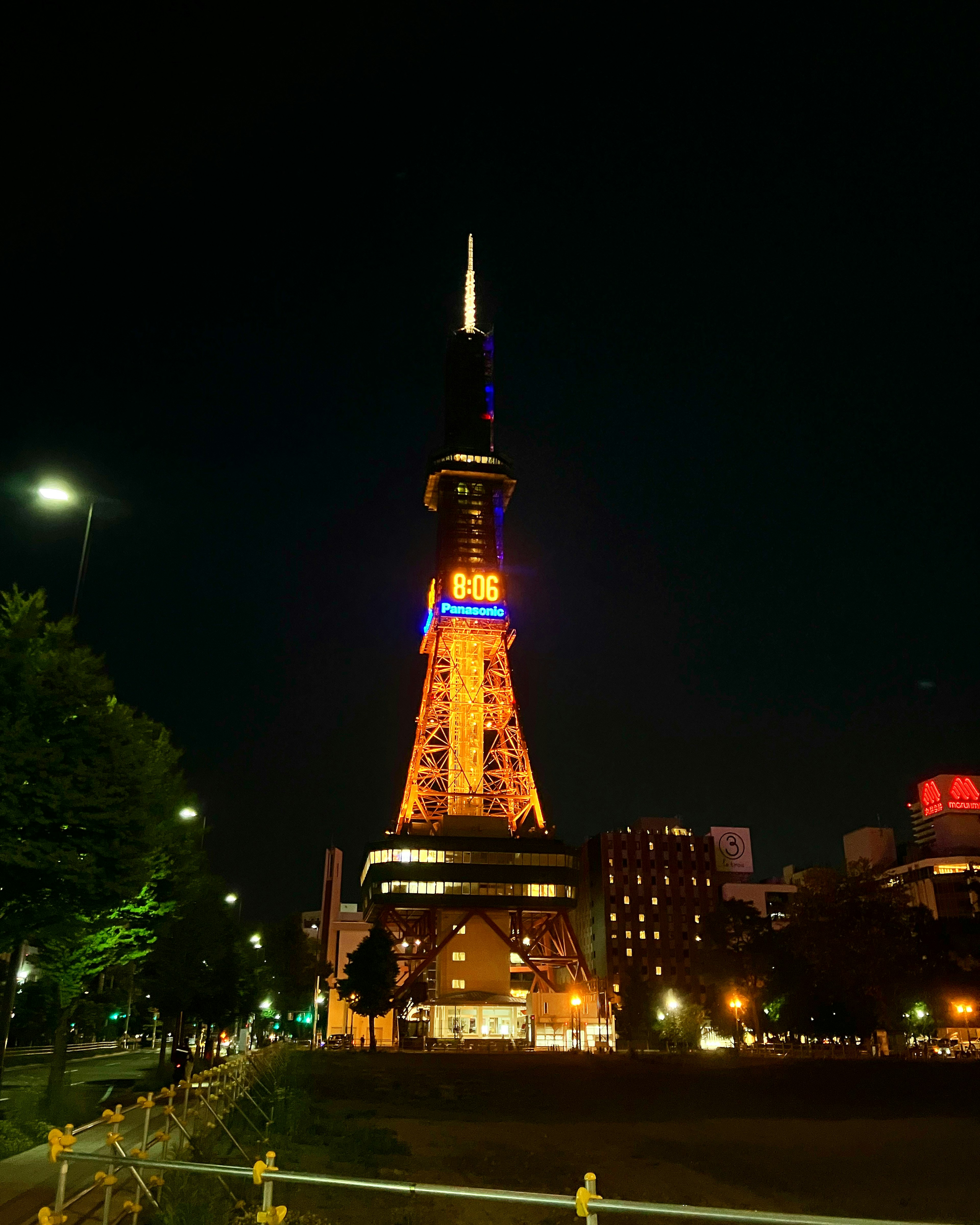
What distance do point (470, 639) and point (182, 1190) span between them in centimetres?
11280

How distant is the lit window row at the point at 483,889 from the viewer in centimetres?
11031

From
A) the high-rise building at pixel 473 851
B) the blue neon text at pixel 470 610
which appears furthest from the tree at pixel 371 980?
the blue neon text at pixel 470 610

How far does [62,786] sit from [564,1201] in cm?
1748

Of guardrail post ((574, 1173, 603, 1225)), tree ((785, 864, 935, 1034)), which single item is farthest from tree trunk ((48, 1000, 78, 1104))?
tree ((785, 864, 935, 1034))

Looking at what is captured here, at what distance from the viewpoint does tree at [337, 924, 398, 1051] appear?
85312 millimetres

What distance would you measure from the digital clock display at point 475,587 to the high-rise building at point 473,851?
0.17 meters

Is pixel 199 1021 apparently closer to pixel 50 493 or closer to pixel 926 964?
pixel 50 493

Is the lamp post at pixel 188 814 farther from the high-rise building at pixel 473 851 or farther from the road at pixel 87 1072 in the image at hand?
the high-rise building at pixel 473 851

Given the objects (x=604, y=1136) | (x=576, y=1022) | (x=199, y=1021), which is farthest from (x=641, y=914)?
(x=604, y=1136)

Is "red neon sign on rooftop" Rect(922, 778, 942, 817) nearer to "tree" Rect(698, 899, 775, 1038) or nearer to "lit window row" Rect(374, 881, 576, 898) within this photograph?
"tree" Rect(698, 899, 775, 1038)

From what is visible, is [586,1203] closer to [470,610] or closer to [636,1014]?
[636,1014]

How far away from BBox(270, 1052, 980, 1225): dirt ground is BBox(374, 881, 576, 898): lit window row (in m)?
55.0

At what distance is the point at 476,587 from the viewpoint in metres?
130

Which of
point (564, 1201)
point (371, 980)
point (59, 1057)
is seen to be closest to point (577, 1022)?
point (371, 980)
